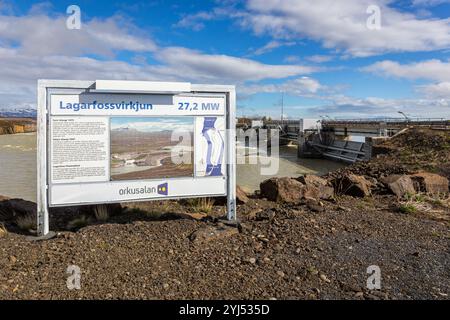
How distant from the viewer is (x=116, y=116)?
5.81 metres

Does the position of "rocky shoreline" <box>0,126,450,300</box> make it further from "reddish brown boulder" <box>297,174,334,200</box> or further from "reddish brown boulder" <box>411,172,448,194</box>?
"reddish brown boulder" <box>411,172,448,194</box>

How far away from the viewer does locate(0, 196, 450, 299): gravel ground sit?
3.94m

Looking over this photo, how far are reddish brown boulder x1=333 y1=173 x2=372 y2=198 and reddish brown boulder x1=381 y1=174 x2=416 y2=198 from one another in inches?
18.2

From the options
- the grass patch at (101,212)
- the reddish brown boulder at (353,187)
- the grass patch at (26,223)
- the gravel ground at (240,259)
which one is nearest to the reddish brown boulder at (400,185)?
the reddish brown boulder at (353,187)

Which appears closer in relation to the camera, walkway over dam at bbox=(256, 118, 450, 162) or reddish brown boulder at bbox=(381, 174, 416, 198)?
reddish brown boulder at bbox=(381, 174, 416, 198)

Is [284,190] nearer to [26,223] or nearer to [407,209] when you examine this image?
[407,209]

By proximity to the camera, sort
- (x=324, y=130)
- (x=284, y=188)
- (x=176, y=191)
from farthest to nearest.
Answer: (x=324, y=130)
(x=284, y=188)
(x=176, y=191)

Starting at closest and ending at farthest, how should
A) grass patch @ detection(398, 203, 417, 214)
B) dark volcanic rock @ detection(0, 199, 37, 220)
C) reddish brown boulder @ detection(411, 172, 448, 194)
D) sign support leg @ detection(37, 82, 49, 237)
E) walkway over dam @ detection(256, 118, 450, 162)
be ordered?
sign support leg @ detection(37, 82, 49, 237) → dark volcanic rock @ detection(0, 199, 37, 220) → grass patch @ detection(398, 203, 417, 214) → reddish brown boulder @ detection(411, 172, 448, 194) → walkway over dam @ detection(256, 118, 450, 162)

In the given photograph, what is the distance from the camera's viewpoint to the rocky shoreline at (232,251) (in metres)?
3.97

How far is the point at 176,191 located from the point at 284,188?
3.09 m

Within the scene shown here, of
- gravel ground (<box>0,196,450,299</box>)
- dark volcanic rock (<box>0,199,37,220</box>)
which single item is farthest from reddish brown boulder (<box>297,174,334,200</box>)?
dark volcanic rock (<box>0,199,37,220</box>)

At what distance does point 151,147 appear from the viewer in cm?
609

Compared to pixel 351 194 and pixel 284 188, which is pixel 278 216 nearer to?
pixel 284 188

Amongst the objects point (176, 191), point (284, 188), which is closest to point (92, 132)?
point (176, 191)
